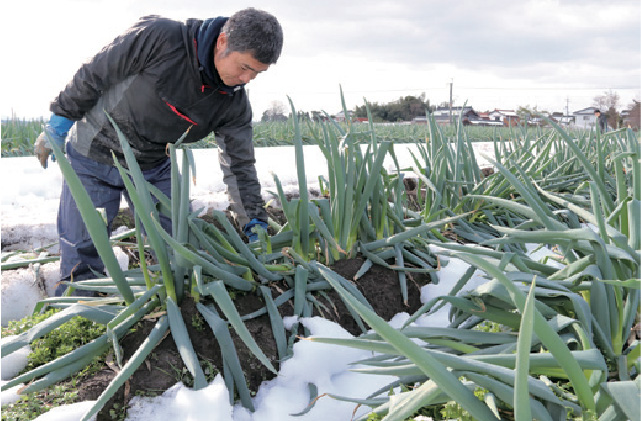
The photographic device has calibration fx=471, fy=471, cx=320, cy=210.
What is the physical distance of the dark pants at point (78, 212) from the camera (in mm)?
1777

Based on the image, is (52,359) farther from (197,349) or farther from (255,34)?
(255,34)

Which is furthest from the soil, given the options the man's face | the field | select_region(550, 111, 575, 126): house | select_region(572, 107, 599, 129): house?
select_region(572, 107, 599, 129): house

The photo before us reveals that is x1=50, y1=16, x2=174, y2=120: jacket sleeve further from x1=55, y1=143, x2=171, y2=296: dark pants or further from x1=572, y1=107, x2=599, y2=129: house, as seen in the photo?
x1=572, y1=107, x2=599, y2=129: house

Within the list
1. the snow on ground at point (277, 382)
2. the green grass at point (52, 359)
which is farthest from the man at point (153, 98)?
the green grass at point (52, 359)

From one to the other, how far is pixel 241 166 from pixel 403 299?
0.92 metres

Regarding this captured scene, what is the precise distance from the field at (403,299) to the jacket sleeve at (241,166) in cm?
47

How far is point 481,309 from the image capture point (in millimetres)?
890

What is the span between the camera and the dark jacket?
1692 mm

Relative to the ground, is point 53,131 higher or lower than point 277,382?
higher

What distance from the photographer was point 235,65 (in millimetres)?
1640

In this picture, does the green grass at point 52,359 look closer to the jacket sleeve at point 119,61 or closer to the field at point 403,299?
the field at point 403,299

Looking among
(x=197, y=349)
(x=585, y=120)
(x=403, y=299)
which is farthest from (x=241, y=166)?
(x=585, y=120)

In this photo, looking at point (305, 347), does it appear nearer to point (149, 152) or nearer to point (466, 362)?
point (466, 362)

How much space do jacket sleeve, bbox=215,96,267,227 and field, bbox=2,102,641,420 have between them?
0.47 m
